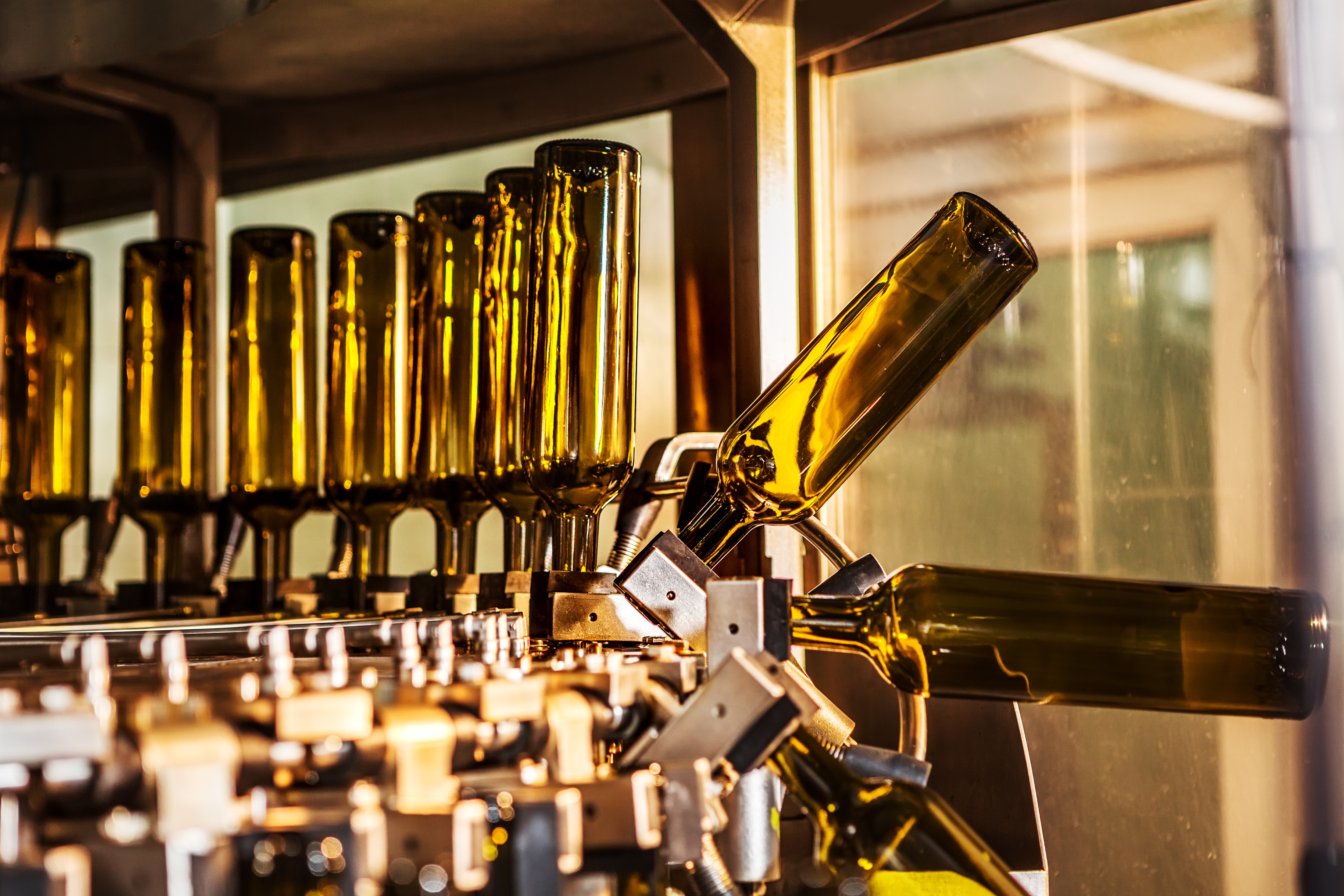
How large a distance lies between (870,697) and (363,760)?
670mm

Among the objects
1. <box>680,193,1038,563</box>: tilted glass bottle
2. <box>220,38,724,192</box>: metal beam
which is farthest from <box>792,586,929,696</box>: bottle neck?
<box>220,38,724,192</box>: metal beam

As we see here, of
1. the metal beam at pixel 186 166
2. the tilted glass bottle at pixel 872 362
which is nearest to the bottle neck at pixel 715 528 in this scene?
the tilted glass bottle at pixel 872 362

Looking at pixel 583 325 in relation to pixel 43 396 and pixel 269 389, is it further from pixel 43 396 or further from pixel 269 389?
pixel 43 396

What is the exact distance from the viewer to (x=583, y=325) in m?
0.70

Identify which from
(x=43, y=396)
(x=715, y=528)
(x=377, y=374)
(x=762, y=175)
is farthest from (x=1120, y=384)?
(x=43, y=396)

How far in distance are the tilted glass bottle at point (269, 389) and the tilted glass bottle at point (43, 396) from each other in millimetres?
155

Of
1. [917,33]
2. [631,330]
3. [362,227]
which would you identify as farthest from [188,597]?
[917,33]

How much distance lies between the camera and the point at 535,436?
0.70 m

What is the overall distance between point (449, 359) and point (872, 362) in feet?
1.11

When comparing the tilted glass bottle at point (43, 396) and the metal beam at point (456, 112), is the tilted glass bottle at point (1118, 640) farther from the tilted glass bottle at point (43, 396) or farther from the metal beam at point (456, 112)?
the tilted glass bottle at point (43, 396)

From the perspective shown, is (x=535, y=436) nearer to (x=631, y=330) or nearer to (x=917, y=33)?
(x=631, y=330)

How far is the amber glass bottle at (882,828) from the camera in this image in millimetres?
448

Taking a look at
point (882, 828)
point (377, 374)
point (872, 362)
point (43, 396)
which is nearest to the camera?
point (882, 828)

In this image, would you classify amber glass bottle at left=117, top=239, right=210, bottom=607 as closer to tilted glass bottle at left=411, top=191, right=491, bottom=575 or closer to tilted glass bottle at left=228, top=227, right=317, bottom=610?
tilted glass bottle at left=228, top=227, right=317, bottom=610
